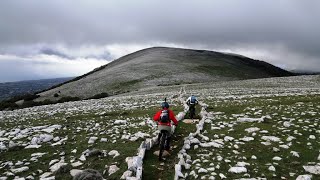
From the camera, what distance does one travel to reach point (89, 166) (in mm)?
13688

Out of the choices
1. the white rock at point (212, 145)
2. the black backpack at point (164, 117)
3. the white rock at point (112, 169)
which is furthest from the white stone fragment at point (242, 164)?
the white rock at point (112, 169)

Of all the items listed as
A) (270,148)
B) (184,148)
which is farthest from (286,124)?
(184,148)

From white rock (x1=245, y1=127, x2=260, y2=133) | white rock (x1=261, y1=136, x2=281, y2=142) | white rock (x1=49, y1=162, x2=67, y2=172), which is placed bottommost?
white rock (x1=49, y1=162, x2=67, y2=172)

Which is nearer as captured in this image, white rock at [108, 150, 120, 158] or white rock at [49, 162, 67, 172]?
white rock at [49, 162, 67, 172]

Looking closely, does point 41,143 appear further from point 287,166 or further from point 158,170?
point 287,166

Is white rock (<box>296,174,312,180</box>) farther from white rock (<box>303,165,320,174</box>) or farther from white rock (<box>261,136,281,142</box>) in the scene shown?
white rock (<box>261,136,281,142</box>)

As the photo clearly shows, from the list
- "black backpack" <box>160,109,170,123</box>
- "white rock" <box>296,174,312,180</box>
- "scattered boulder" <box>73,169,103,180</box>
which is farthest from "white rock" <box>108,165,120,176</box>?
"white rock" <box>296,174,312,180</box>

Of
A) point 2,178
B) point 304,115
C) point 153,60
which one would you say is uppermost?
point 153,60

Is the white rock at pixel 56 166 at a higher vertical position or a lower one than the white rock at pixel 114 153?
lower

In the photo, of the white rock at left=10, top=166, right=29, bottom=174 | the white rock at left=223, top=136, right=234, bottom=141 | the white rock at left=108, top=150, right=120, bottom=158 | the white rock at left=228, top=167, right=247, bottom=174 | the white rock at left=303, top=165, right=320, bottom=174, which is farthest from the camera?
the white rock at left=223, top=136, right=234, bottom=141

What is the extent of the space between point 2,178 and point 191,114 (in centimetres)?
1561

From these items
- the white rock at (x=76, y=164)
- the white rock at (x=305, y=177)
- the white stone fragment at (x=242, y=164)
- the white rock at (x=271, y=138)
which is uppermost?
the white rock at (x=271, y=138)

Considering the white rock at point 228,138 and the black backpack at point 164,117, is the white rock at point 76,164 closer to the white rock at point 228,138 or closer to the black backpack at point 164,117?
the black backpack at point 164,117

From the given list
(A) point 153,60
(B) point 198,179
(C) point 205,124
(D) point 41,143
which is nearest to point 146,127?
(C) point 205,124
